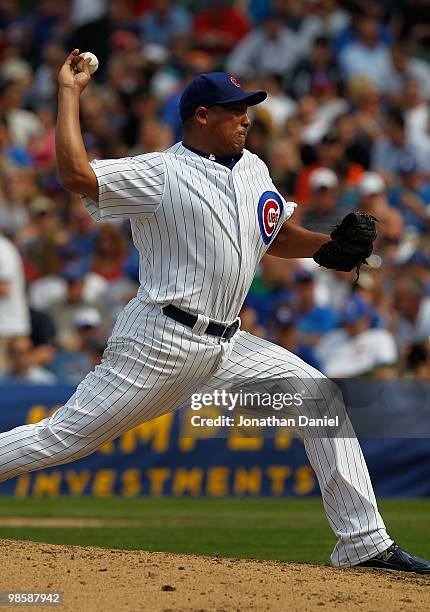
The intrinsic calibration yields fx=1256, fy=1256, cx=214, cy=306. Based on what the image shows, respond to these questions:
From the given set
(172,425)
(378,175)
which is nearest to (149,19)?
(378,175)

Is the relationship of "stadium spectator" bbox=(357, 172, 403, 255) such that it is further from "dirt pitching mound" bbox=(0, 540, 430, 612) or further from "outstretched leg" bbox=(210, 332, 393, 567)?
"dirt pitching mound" bbox=(0, 540, 430, 612)

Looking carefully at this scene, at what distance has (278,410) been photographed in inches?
230

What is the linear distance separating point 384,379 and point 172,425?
1823mm

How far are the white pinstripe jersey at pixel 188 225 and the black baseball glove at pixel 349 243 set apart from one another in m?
0.42

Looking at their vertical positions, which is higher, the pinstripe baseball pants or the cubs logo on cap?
the cubs logo on cap

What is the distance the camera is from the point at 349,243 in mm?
5770

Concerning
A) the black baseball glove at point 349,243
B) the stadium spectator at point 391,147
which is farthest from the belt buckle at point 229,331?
the stadium spectator at point 391,147

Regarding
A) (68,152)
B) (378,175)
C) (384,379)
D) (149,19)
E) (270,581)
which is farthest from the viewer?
(149,19)

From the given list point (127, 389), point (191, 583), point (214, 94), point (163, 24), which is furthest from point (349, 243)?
point (163, 24)

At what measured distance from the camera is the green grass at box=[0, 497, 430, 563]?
768cm

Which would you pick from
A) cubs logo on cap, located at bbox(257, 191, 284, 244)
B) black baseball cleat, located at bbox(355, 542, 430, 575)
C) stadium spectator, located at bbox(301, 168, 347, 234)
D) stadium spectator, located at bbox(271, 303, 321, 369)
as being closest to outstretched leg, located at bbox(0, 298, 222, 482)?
cubs logo on cap, located at bbox(257, 191, 284, 244)

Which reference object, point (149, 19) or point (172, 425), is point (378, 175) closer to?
point (172, 425)

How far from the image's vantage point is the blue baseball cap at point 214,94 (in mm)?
5633

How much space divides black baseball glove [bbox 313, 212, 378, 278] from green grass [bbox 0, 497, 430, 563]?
1875mm
